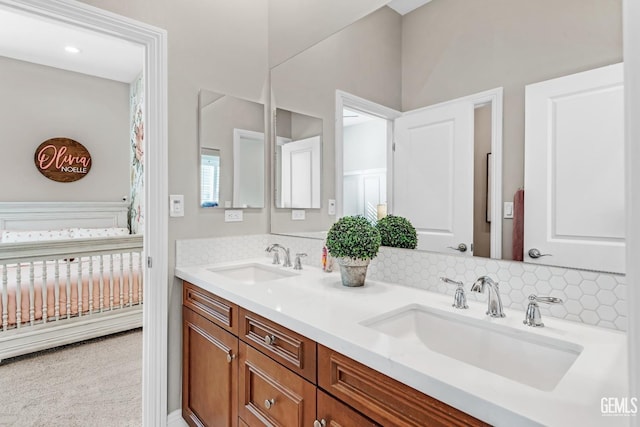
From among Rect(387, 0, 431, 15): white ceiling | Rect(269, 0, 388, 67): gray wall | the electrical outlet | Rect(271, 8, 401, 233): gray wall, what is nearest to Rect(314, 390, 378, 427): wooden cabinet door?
Rect(271, 8, 401, 233): gray wall

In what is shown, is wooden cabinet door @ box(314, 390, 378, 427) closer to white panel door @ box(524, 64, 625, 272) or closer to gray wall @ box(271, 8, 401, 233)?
white panel door @ box(524, 64, 625, 272)

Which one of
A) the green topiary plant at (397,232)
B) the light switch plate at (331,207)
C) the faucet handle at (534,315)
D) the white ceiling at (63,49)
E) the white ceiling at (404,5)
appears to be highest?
the white ceiling at (63,49)

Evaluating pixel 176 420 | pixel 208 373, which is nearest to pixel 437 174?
pixel 208 373

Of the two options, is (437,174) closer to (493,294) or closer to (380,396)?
(493,294)

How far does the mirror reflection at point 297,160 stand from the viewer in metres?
2.01

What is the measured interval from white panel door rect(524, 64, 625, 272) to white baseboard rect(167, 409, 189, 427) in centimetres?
186

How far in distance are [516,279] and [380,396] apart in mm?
634

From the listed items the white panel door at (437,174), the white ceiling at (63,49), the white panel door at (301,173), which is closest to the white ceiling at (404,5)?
the white panel door at (437,174)

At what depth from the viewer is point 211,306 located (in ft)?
5.05

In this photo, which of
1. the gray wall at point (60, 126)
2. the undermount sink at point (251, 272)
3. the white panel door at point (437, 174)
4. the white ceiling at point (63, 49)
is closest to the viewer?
the white panel door at point (437, 174)

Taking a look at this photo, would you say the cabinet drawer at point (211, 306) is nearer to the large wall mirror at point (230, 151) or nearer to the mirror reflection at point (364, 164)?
the large wall mirror at point (230, 151)

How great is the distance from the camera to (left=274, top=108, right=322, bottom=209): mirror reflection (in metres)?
2.01

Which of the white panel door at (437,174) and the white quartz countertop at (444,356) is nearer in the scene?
the white quartz countertop at (444,356)

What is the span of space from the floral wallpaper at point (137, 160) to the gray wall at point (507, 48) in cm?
390
